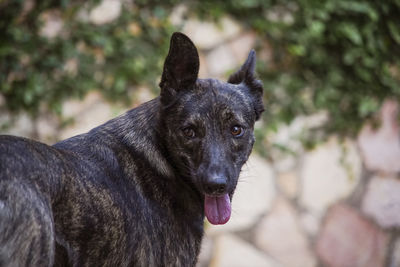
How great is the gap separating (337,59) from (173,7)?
188 cm

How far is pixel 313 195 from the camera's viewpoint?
543 centimetres

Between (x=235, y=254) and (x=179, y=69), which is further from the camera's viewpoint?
(x=235, y=254)

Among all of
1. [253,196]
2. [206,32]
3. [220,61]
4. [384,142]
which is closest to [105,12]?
[206,32]

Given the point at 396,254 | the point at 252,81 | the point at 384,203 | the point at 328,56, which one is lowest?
the point at 396,254

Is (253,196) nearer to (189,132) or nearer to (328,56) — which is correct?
(328,56)

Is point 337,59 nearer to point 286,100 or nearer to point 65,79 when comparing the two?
point 286,100

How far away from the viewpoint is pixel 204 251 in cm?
518

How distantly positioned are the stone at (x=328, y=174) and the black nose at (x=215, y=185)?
2861 mm

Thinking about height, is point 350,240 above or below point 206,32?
below

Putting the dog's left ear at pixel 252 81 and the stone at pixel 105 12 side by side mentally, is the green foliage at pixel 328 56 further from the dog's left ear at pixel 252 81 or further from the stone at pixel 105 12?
the dog's left ear at pixel 252 81

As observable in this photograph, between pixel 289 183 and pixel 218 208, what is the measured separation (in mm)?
2671

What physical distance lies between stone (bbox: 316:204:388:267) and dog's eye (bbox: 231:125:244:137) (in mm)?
2829

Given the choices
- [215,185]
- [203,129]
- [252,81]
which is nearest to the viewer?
[215,185]

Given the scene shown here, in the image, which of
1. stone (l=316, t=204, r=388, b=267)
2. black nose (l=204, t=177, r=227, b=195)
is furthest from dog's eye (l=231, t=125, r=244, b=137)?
stone (l=316, t=204, r=388, b=267)
